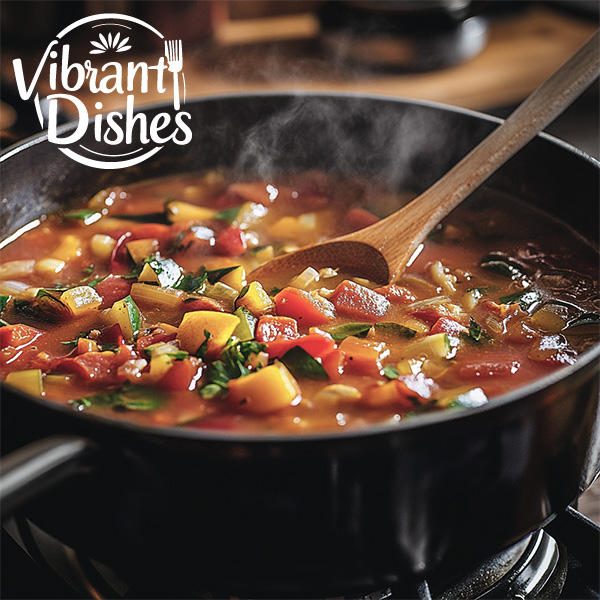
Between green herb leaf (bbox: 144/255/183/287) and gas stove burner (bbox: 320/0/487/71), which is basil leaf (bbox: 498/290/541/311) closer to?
green herb leaf (bbox: 144/255/183/287)

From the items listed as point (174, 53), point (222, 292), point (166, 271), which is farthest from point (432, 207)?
point (174, 53)

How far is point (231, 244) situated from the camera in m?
2.12

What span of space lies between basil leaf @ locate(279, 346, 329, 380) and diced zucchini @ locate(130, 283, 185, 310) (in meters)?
0.40

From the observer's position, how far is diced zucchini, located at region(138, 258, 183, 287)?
190cm

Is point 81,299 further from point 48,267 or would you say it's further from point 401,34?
point 401,34

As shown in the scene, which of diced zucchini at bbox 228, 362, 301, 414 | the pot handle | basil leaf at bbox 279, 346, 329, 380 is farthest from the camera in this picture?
basil leaf at bbox 279, 346, 329, 380

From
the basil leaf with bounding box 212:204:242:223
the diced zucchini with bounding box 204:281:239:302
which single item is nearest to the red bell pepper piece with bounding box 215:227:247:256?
the basil leaf with bounding box 212:204:242:223

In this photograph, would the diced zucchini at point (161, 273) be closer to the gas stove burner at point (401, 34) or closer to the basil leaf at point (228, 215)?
the basil leaf at point (228, 215)

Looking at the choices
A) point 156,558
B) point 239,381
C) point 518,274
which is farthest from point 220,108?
point 156,558

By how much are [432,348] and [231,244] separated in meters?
0.71

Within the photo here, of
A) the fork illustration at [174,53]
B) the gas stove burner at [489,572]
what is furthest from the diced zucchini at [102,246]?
the fork illustration at [174,53]

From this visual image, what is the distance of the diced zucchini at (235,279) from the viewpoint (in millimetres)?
1919

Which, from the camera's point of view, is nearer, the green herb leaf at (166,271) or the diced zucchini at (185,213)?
the green herb leaf at (166,271)

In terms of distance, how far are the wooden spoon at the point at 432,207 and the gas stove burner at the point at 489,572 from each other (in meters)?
0.70
